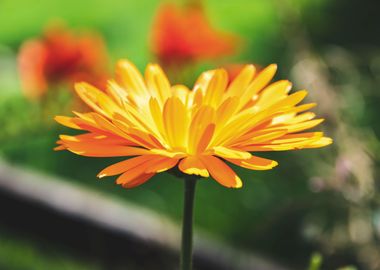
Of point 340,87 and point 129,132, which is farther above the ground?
point 340,87

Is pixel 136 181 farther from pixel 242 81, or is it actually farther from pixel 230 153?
pixel 242 81

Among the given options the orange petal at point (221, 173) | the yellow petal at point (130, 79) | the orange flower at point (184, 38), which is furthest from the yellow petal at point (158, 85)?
the orange flower at point (184, 38)

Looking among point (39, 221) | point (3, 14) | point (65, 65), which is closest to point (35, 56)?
point (65, 65)

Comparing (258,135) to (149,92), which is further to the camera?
(149,92)

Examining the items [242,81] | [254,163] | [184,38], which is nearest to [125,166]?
[254,163]

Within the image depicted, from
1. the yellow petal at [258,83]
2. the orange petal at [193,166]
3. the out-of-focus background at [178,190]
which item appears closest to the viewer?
the orange petal at [193,166]

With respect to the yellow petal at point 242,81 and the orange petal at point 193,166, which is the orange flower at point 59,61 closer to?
the yellow petal at point 242,81

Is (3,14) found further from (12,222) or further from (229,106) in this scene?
(229,106)
